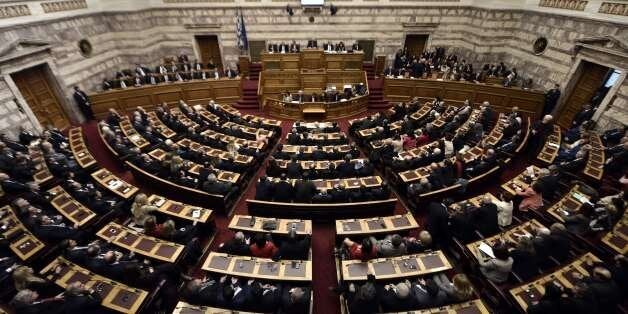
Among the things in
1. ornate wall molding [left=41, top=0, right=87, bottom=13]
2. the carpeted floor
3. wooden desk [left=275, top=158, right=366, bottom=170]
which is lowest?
the carpeted floor

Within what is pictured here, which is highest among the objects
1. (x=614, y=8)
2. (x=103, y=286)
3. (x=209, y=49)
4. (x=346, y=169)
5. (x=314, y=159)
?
(x=614, y=8)

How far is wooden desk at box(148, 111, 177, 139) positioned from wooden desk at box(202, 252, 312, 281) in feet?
28.2

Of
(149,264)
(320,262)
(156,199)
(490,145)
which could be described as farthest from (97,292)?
(490,145)

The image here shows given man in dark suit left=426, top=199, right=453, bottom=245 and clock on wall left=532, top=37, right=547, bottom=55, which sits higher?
clock on wall left=532, top=37, right=547, bottom=55

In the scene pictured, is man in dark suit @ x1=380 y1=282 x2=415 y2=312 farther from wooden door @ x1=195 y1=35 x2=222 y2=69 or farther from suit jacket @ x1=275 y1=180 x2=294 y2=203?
wooden door @ x1=195 y1=35 x2=222 y2=69

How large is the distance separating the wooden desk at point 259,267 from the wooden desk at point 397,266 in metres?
1.02

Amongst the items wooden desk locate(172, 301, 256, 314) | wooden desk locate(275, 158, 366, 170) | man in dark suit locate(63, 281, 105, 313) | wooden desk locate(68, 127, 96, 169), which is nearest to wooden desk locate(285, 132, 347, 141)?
wooden desk locate(275, 158, 366, 170)

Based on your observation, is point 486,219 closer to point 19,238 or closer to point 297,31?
point 19,238

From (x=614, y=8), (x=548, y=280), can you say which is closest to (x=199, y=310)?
(x=548, y=280)

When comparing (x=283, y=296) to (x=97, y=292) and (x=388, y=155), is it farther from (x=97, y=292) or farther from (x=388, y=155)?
(x=388, y=155)

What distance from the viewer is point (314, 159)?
11352 millimetres

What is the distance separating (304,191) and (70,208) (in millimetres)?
7111

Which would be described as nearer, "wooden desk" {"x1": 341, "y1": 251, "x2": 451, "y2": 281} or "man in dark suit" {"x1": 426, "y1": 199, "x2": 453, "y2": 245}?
"wooden desk" {"x1": 341, "y1": 251, "x2": 451, "y2": 281}

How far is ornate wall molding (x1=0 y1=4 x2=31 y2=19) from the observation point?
11844mm
